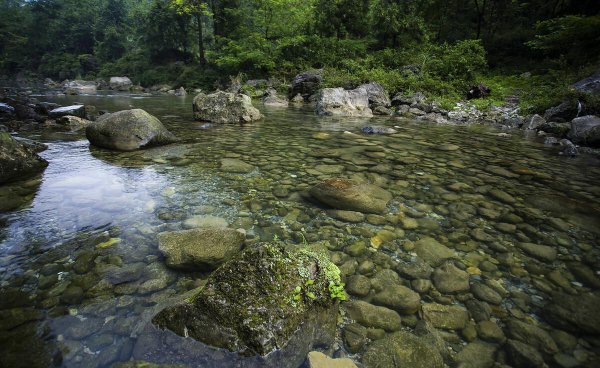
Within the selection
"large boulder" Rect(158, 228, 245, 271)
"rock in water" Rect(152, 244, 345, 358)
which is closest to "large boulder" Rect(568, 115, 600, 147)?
"rock in water" Rect(152, 244, 345, 358)

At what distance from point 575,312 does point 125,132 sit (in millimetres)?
6576

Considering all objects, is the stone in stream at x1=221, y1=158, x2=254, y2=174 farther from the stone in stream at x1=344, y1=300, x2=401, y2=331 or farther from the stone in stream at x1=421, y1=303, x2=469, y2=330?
the stone in stream at x1=421, y1=303, x2=469, y2=330

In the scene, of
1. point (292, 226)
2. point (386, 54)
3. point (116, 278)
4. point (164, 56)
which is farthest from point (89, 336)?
point (164, 56)

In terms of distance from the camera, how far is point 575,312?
201cm

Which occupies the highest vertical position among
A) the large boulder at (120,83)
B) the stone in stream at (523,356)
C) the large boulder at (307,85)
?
the large boulder at (307,85)

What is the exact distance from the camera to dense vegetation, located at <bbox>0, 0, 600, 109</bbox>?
15906 mm

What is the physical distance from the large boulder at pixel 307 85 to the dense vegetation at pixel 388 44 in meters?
0.91

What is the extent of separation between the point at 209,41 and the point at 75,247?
39595mm

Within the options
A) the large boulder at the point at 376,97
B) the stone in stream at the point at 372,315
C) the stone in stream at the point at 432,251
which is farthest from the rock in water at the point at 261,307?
the large boulder at the point at 376,97

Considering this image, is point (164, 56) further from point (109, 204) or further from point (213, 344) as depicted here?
point (213, 344)

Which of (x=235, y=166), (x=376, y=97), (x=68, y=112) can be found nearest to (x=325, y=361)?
(x=235, y=166)

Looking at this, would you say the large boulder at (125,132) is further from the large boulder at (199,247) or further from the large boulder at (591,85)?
the large boulder at (591,85)

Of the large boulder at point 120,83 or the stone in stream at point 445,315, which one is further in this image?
the large boulder at point 120,83

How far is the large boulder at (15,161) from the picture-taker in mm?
3865
